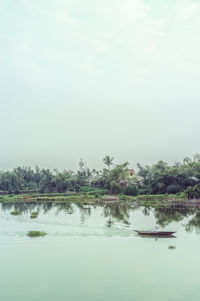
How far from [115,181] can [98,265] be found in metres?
45.6

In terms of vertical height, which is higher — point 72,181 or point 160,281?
point 72,181

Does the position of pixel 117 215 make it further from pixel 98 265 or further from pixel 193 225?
pixel 98 265

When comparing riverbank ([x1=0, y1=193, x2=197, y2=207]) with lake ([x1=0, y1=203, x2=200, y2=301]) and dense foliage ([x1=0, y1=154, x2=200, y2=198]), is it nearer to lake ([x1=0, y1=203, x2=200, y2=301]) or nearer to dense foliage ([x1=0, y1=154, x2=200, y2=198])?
dense foliage ([x1=0, y1=154, x2=200, y2=198])

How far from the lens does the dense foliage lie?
51281 mm

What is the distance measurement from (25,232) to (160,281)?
1374cm

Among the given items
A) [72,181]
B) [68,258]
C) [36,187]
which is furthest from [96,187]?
[68,258]

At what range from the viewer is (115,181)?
2403 inches

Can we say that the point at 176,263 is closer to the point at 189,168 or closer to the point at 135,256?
the point at 135,256

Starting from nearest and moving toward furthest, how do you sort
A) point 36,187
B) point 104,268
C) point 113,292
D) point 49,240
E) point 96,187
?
1. point 113,292
2. point 104,268
3. point 49,240
4. point 96,187
5. point 36,187

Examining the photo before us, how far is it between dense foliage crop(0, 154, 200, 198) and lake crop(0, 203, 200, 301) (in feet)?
89.9

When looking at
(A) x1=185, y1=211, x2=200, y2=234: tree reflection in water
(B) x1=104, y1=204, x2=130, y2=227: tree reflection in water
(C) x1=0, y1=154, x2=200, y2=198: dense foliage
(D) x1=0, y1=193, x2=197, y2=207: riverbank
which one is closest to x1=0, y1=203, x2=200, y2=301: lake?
(A) x1=185, y1=211, x2=200, y2=234: tree reflection in water

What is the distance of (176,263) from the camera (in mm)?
15484

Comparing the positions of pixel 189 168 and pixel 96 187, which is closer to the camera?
pixel 189 168

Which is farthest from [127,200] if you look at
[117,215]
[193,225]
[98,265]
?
[98,265]
